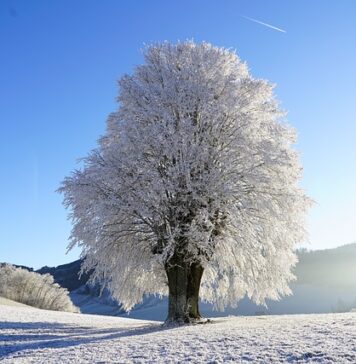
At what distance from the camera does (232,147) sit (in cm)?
2169

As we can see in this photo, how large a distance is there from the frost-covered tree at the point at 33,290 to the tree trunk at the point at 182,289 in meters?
65.8

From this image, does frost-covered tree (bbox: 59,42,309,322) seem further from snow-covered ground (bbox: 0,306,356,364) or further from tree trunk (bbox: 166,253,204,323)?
snow-covered ground (bbox: 0,306,356,364)

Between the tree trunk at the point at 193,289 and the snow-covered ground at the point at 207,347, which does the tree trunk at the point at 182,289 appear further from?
the snow-covered ground at the point at 207,347

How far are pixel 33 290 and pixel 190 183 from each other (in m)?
72.9

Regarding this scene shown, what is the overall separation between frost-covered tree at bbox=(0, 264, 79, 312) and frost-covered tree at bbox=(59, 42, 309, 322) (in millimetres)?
64233

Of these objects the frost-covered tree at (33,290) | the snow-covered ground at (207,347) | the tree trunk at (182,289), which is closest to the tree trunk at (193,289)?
the tree trunk at (182,289)

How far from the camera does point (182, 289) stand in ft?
69.6

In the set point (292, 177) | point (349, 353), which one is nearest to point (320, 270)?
point (292, 177)

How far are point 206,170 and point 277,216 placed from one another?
388 cm

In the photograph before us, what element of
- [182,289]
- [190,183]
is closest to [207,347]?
[182,289]

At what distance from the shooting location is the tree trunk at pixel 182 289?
68.3ft

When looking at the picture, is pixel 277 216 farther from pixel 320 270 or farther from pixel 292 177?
pixel 320 270

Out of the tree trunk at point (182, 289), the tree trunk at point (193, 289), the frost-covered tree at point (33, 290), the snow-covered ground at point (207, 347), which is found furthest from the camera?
the frost-covered tree at point (33, 290)

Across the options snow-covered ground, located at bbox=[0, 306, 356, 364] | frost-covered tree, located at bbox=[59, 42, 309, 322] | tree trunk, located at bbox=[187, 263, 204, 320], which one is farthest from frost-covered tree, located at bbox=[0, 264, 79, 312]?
snow-covered ground, located at bbox=[0, 306, 356, 364]
